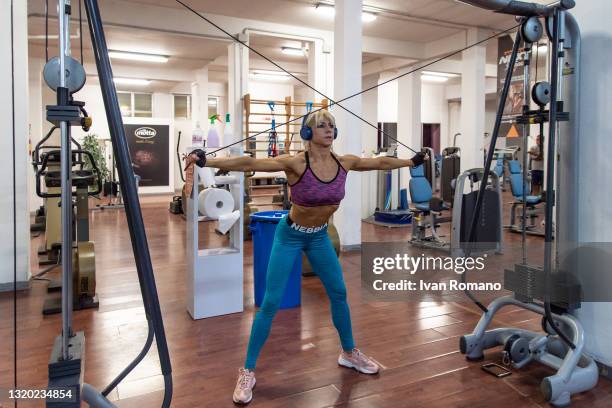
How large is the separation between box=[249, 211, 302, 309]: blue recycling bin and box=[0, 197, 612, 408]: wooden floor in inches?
4.3

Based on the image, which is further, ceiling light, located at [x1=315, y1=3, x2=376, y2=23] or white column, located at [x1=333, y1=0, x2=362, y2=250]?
ceiling light, located at [x1=315, y1=3, x2=376, y2=23]

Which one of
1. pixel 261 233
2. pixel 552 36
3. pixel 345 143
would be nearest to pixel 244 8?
pixel 345 143

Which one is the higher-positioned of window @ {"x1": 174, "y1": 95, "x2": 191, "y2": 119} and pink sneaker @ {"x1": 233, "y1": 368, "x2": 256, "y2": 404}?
window @ {"x1": 174, "y1": 95, "x2": 191, "y2": 119}

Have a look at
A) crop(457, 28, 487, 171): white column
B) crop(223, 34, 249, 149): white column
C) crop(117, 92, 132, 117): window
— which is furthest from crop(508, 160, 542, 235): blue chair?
crop(117, 92, 132, 117): window

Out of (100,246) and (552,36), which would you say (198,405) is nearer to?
(552,36)

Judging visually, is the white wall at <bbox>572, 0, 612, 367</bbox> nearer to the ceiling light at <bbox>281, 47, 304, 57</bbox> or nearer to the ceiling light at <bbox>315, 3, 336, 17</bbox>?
the ceiling light at <bbox>315, 3, 336, 17</bbox>

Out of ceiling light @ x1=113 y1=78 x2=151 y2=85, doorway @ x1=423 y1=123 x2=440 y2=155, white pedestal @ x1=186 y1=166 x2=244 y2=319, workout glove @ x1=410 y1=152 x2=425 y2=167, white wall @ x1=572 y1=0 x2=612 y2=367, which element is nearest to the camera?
white wall @ x1=572 y1=0 x2=612 y2=367

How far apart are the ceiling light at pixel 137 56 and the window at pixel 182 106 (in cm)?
368

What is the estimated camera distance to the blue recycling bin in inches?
148

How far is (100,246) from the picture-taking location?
6.44 m

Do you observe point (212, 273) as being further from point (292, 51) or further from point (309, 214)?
point (292, 51)

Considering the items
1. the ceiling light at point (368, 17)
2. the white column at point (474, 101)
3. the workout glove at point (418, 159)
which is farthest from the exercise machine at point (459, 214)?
the ceiling light at point (368, 17)

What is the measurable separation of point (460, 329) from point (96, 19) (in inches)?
119

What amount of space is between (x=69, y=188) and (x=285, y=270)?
1.19 metres
